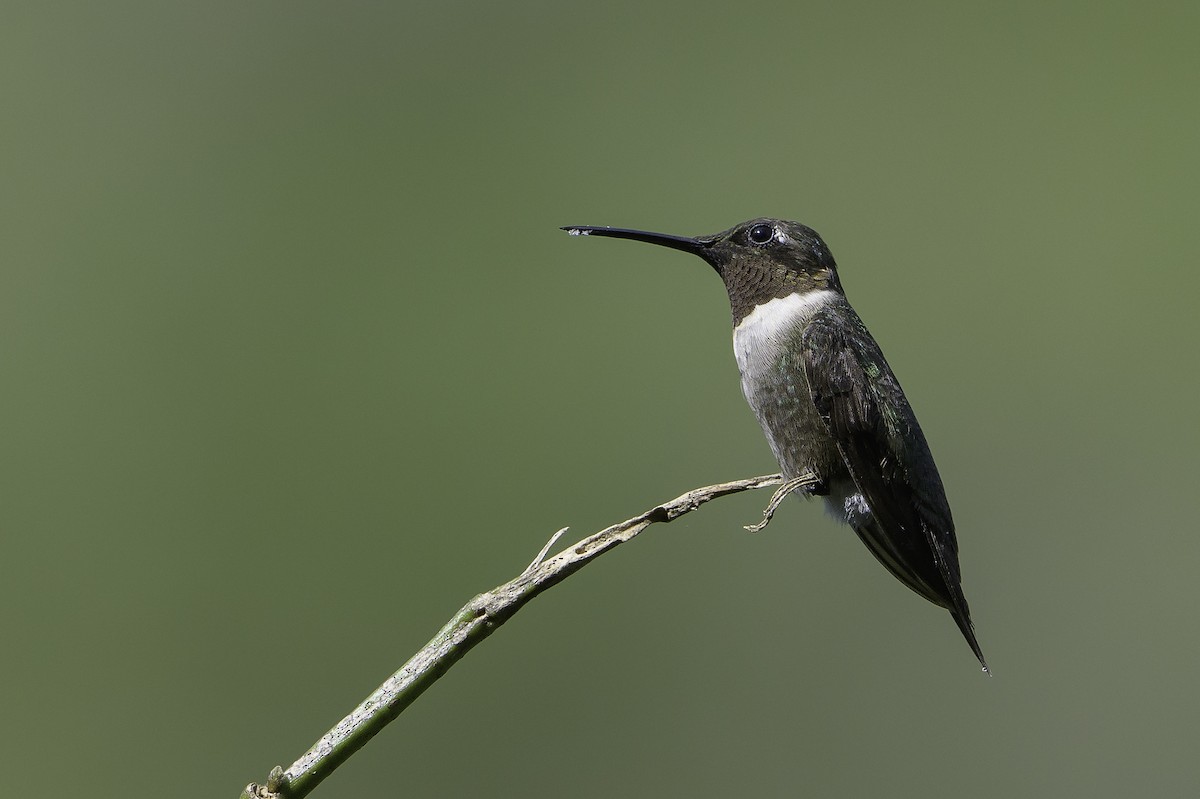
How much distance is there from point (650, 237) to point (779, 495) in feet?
3.61

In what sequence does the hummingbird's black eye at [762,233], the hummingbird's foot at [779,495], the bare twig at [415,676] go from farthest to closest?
the hummingbird's black eye at [762,233]
the hummingbird's foot at [779,495]
the bare twig at [415,676]

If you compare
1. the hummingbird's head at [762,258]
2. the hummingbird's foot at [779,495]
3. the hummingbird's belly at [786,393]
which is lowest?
the hummingbird's foot at [779,495]

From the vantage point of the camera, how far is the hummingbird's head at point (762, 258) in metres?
3.23

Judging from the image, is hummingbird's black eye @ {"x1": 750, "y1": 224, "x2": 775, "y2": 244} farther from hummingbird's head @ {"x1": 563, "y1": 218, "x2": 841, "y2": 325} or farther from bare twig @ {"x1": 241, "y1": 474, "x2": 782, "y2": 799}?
bare twig @ {"x1": 241, "y1": 474, "x2": 782, "y2": 799}


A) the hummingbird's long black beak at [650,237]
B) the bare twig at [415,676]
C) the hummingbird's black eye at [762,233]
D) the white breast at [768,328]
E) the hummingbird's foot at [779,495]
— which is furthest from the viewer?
the hummingbird's black eye at [762,233]

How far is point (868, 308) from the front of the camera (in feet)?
28.3

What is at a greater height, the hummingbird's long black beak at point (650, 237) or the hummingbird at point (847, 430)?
the hummingbird's long black beak at point (650, 237)

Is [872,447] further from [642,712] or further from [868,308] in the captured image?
[868,308]

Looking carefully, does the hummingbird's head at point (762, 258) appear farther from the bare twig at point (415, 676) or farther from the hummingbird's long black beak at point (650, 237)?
the bare twig at point (415, 676)

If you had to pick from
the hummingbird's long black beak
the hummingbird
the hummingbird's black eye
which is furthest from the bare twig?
the hummingbird's black eye

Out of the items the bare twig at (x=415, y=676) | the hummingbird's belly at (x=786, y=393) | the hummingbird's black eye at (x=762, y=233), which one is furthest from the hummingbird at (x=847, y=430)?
the bare twig at (x=415, y=676)

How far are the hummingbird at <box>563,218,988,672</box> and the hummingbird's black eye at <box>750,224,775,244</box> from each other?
0.57ft

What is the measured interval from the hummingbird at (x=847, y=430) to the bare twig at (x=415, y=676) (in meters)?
1.49

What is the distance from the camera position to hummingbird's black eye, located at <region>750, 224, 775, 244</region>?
331 centimetres
